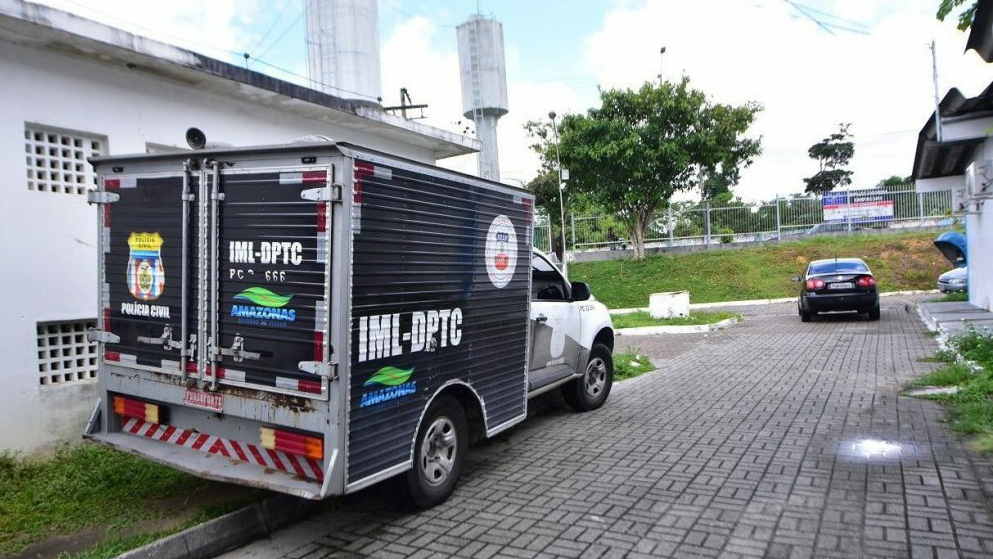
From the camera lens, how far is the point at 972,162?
1348 cm

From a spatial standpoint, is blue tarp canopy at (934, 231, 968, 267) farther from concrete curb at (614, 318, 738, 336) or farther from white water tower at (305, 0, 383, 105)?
white water tower at (305, 0, 383, 105)

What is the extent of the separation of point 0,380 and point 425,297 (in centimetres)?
350

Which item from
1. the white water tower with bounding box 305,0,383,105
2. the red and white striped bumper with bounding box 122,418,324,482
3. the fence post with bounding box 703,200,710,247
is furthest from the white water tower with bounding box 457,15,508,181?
the red and white striped bumper with bounding box 122,418,324,482

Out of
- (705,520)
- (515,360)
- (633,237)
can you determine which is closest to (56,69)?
(515,360)

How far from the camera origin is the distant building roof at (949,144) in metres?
10.3

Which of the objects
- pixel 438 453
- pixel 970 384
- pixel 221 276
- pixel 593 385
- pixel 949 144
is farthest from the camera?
pixel 949 144

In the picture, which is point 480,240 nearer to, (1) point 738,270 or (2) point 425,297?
(2) point 425,297

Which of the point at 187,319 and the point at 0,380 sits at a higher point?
the point at 187,319

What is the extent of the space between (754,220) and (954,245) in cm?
1012

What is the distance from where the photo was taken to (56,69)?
216 inches

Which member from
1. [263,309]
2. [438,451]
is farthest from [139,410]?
[438,451]

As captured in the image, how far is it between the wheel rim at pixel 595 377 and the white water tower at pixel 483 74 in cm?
2472

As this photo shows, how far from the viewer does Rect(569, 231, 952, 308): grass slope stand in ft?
79.4

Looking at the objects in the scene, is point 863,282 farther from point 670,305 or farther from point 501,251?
point 501,251
